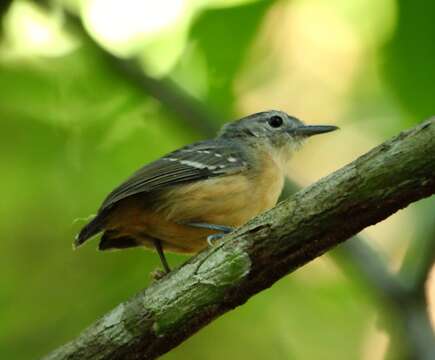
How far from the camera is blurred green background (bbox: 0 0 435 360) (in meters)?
A: 6.03

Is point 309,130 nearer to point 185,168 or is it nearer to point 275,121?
point 275,121

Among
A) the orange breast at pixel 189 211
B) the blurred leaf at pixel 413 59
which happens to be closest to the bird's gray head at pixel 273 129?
the orange breast at pixel 189 211

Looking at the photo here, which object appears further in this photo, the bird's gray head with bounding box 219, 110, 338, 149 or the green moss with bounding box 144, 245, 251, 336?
the bird's gray head with bounding box 219, 110, 338, 149

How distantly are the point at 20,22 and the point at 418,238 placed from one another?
331 centimetres

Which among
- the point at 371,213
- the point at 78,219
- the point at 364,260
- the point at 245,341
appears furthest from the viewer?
the point at 245,341

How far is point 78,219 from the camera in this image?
6078 mm

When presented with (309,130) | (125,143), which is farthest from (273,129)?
(125,143)

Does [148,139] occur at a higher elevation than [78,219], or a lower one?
higher

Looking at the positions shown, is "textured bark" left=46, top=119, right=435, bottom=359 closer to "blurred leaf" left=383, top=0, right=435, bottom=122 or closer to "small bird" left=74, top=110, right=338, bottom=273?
"small bird" left=74, top=110, right=338, bottom=273

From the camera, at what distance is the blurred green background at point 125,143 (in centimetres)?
603

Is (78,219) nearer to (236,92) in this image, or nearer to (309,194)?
(236,92)

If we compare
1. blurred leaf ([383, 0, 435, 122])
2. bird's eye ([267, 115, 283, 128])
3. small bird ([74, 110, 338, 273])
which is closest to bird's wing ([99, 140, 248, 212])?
small bird ([74, 110, 338, 273])

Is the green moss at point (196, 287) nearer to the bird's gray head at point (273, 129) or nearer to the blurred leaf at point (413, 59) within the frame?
the blurred leaf at point (413, 59)

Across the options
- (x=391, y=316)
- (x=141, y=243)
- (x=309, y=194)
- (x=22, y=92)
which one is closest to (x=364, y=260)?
(x=391, y=316)
